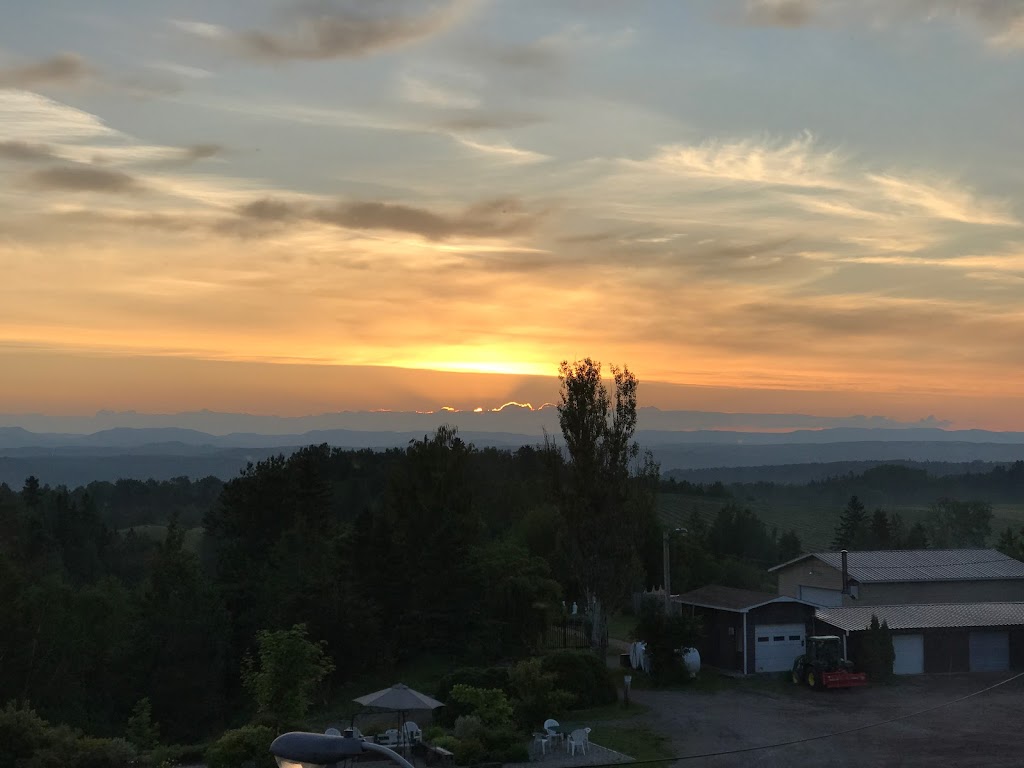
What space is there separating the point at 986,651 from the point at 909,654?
3.64m

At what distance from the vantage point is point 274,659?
33.2 meters

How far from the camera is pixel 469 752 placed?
98.4 ft

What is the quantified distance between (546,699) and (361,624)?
13.3 m

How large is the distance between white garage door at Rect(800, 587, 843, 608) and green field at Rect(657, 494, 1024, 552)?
49748 millimetres

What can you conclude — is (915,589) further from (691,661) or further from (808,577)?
(691,661)

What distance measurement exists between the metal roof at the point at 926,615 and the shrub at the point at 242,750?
79.1 ft

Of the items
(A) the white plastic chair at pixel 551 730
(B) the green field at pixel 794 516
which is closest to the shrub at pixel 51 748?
(A) the white plastic chair at pixel 551 730

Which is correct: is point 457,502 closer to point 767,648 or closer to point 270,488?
point 270,488

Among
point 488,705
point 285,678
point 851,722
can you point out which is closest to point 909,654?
point 851,722

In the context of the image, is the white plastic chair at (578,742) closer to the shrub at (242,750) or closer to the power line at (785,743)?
the power line at (785,743)

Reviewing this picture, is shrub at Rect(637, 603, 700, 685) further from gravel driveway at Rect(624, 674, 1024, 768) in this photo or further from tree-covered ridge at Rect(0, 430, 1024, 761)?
tree-covered ridge at Rect(0, 430, 1024, 761)

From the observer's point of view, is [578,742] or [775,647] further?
[775,647]

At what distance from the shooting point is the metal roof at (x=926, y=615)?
44281mm

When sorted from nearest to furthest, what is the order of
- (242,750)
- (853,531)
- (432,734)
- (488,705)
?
(242,750), (432,734), (488,705), (853,531)
